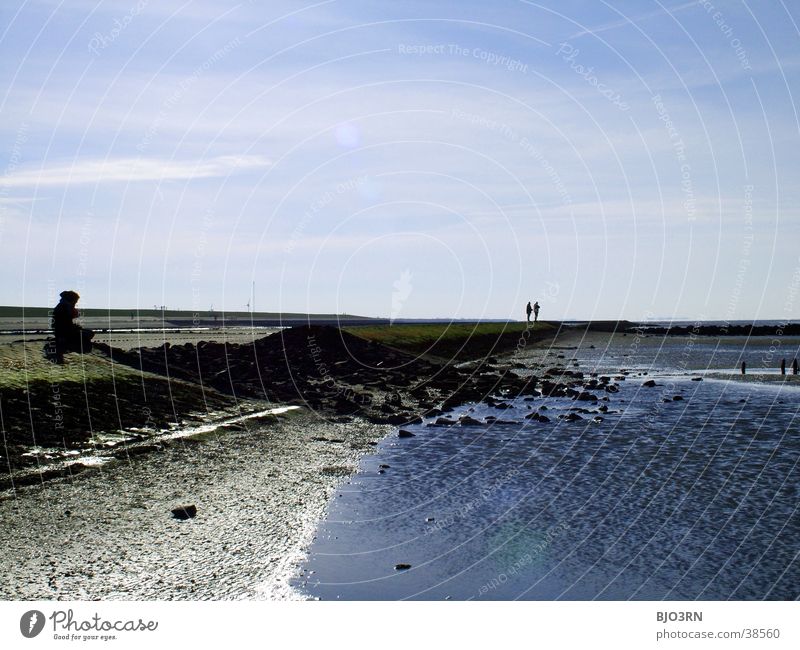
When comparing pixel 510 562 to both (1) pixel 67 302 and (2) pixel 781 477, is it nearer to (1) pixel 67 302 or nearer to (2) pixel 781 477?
(1) pixel 67 302

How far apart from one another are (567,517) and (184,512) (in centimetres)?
892

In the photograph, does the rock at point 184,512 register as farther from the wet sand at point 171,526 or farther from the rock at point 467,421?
the rock at point 467,421

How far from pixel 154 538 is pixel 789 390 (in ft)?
171

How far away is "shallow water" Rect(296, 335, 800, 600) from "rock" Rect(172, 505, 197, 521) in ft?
9.34

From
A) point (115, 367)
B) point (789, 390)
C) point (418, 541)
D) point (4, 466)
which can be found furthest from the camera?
point (789, 390)

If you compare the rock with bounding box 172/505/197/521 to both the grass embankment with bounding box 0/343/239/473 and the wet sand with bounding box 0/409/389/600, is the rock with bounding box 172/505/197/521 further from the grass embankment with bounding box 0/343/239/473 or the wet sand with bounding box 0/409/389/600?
the grass embankment with bounding box 0/343/239/473

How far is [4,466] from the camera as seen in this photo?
63.1ft

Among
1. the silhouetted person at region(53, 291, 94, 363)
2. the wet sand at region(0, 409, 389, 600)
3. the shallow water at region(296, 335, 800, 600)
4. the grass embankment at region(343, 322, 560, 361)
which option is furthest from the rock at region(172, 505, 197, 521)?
the grass embankment at region(343, 322, 560, 361)

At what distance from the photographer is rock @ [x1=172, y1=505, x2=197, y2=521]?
16422 millimetres

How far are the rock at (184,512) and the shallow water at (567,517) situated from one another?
9.34ft

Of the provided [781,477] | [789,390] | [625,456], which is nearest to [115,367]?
[625,456]

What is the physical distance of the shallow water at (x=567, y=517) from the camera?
1376cm

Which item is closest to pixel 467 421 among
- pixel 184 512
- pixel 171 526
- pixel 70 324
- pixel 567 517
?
pixel 567 517

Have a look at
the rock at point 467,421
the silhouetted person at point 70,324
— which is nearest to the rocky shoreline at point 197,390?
the rock at point 467,421
